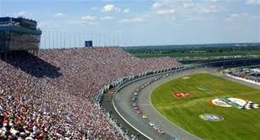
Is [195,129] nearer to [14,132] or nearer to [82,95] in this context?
[82,95]

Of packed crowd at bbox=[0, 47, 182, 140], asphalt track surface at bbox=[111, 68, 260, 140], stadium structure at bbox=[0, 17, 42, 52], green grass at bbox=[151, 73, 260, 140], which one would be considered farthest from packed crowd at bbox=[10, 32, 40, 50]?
green grass at bbox=[151, 73, 260, 140]

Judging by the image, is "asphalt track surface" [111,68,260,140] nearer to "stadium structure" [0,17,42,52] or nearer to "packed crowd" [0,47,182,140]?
"packed crowd" [0,47,182,140]

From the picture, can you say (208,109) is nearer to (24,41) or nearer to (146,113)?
(146,113)

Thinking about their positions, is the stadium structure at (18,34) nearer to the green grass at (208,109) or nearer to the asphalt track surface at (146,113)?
the asphalt track surface at (146,113)

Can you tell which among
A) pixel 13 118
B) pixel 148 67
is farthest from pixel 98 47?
pixel 13 118

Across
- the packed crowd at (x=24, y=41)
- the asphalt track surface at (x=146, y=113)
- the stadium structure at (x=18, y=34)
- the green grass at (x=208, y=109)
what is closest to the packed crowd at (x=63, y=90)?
the packed crowd at (x=24, y=41)

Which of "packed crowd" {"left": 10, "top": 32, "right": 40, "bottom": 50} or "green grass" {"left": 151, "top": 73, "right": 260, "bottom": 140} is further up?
"packed crowd" {"left": 10, "top": 32, "right": 40, "bottom": 50}
